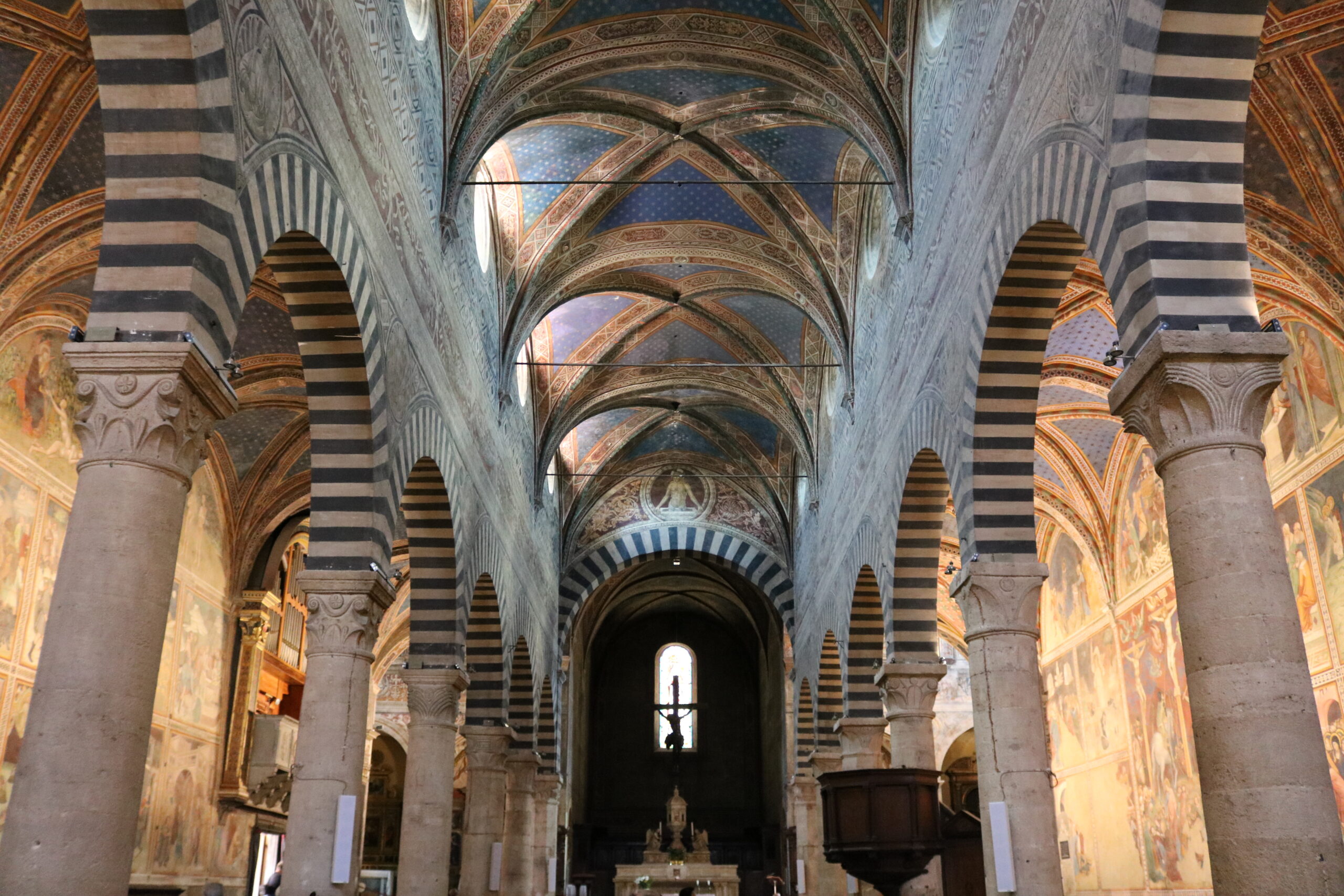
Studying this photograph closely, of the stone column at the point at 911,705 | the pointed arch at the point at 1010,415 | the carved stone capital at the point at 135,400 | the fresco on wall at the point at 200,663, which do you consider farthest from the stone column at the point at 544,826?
the carved stone capital at the point at 135,400

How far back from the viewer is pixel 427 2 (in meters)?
11.1

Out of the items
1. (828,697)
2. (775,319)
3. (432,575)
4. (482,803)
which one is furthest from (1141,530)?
(432,575)

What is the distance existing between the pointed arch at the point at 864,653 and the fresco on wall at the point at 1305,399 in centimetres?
473

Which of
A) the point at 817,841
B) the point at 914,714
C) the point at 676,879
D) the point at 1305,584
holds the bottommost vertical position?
the point at 676,879

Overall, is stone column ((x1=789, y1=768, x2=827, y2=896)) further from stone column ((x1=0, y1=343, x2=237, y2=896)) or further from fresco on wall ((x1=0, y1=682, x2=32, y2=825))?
stone column ((x1=0, y1=343, x2=237, y2=896))

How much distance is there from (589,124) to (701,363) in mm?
7100

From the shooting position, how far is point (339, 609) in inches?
344

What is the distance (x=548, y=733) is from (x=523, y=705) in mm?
3438

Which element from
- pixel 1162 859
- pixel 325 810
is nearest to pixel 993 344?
pixel 325 810

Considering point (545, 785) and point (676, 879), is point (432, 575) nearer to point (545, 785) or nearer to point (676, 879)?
point (545, 785)

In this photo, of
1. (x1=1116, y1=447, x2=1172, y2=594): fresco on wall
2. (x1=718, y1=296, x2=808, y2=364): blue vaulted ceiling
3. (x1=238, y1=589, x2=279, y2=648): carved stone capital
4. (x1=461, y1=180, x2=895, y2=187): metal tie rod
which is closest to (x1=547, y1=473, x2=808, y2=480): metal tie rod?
(x1=718, y1=296, x2=808, y2=364): blue vaulted ceiling

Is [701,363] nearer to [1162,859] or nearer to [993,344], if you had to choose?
[1162,859]

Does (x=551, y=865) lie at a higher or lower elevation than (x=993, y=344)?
lower

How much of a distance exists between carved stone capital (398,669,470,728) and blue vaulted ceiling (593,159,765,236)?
7294 mm
